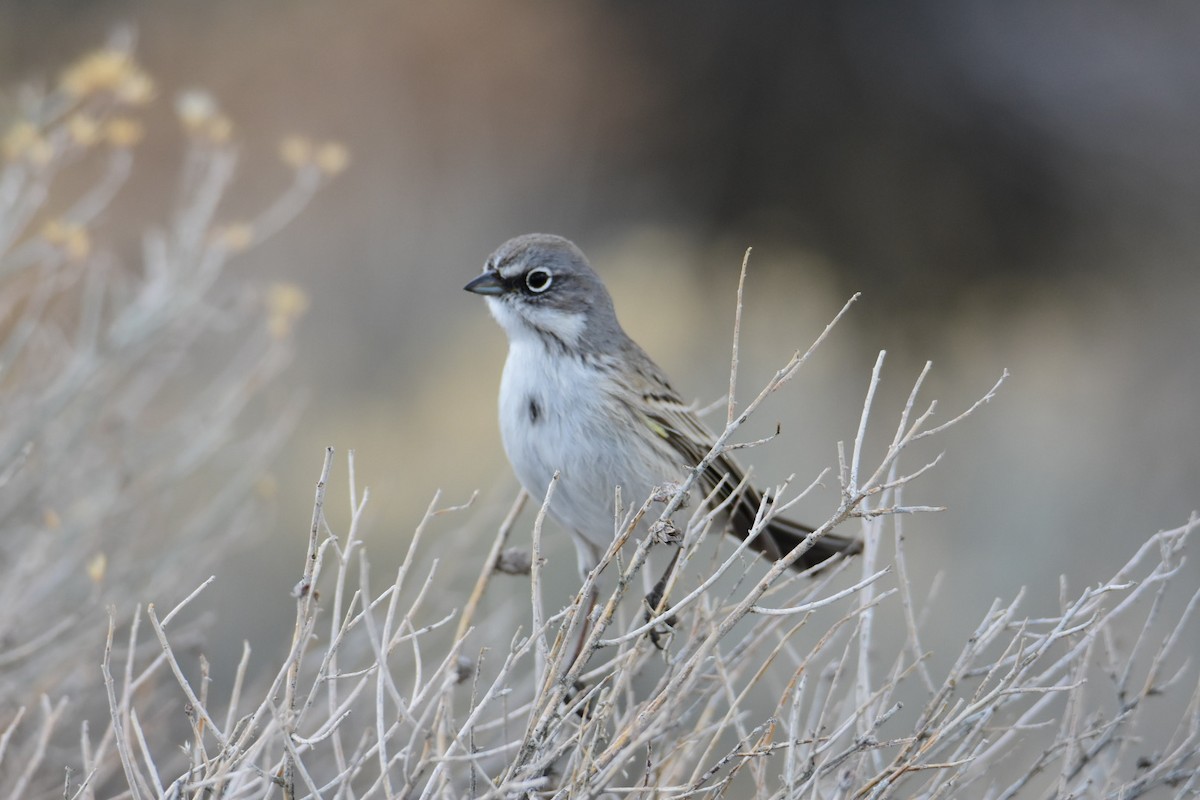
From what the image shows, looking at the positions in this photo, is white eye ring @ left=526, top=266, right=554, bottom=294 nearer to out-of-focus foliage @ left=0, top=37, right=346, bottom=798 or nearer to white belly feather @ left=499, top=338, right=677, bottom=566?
white belly feather @ left=499, top=338, right=677, bottom=566

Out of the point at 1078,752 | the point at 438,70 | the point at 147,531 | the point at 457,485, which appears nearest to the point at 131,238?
the point at 438,70

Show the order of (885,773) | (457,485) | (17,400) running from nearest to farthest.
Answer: (885,773)
(17,400)
(457,485)

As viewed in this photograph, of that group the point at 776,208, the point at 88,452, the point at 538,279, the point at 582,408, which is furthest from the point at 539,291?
the point at 776,208

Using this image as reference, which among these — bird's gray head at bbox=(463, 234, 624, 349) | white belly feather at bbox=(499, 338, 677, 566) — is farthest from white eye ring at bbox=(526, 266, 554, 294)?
white belly feather at bbox=(499, 338, 677, 566)

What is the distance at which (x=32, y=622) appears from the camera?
3457mm

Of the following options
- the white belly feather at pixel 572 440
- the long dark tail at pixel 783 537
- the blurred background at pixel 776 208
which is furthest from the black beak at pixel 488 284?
the blurred background at pixel 776 208

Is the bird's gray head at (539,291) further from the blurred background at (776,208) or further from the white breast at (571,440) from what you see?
the blurred background at (776,208)

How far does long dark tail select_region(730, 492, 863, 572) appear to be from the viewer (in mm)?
3826

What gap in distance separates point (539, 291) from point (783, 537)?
119 cm

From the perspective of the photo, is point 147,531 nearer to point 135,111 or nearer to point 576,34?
point 135,111

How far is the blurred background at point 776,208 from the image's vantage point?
8.16 metres

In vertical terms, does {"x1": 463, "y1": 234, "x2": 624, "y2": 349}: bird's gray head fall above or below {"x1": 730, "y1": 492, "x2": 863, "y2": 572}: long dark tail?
above

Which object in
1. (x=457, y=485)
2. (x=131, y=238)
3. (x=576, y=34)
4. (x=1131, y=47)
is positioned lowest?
(x=457, y=485)

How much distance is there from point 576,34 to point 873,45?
2391mm
